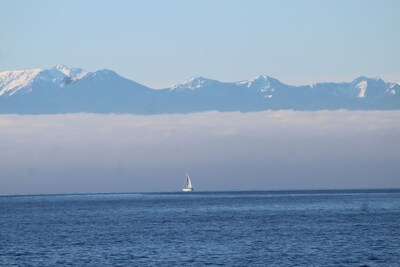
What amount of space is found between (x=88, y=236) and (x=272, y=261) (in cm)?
3587

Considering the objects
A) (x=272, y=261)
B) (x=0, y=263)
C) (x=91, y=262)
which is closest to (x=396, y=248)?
(x=272, y=261)

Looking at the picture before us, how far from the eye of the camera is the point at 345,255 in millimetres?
83062

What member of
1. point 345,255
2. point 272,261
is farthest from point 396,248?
point 272,261

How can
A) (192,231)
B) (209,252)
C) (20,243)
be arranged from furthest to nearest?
(192,231), (20,243), (209,252)

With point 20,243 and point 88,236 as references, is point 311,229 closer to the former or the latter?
point 88,236

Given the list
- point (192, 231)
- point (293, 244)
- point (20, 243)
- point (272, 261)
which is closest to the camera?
point (272, 261)

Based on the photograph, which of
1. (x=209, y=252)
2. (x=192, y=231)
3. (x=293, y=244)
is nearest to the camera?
(x=209, y=252)

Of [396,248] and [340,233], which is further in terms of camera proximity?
[340,233]

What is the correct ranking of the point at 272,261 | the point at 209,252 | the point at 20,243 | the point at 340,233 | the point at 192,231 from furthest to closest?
the point at 192,231, the point at 340,233, the point at 20,243, the point at 209,252, the point at 272,261

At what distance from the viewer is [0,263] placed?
7956cm

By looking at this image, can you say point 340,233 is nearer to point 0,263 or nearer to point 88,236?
point 88,236

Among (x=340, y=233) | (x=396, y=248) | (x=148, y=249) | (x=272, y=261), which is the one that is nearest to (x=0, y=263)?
A: (x=148, y=249)

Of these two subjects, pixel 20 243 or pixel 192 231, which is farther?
pixel 192 231

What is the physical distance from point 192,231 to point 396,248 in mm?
33591
